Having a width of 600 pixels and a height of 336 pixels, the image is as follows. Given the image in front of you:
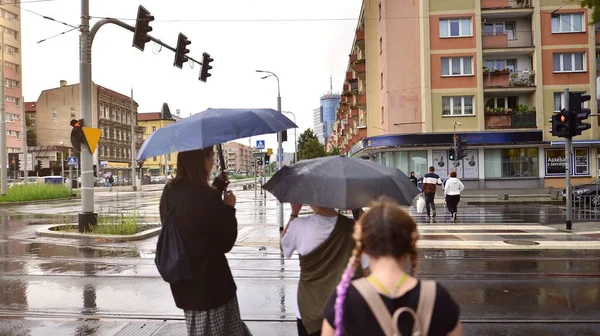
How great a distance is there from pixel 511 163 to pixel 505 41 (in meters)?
8.73

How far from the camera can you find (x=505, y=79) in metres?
32.3

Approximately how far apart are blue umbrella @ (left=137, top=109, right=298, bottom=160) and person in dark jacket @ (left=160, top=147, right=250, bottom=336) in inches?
4.7

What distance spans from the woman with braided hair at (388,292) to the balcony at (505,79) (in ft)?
110

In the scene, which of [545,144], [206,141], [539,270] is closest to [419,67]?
[545,144]

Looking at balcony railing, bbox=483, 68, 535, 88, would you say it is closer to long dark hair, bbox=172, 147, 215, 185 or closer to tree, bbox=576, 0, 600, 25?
tree, bbox=576, 0, 600, 25

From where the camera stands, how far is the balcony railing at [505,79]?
3225cm

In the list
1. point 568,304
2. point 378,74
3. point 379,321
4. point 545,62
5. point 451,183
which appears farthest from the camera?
point 378,74

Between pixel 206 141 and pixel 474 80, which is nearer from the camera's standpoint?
pixel 206 141

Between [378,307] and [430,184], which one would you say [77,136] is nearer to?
[430,184]

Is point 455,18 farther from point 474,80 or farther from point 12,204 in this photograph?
point 12,204

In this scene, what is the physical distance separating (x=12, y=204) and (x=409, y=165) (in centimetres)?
2575

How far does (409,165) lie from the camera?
3362 cm

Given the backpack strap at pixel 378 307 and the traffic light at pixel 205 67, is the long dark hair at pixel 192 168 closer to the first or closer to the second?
the backpack strap at pixel 378 307

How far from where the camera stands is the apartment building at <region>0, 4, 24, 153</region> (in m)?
64.9
